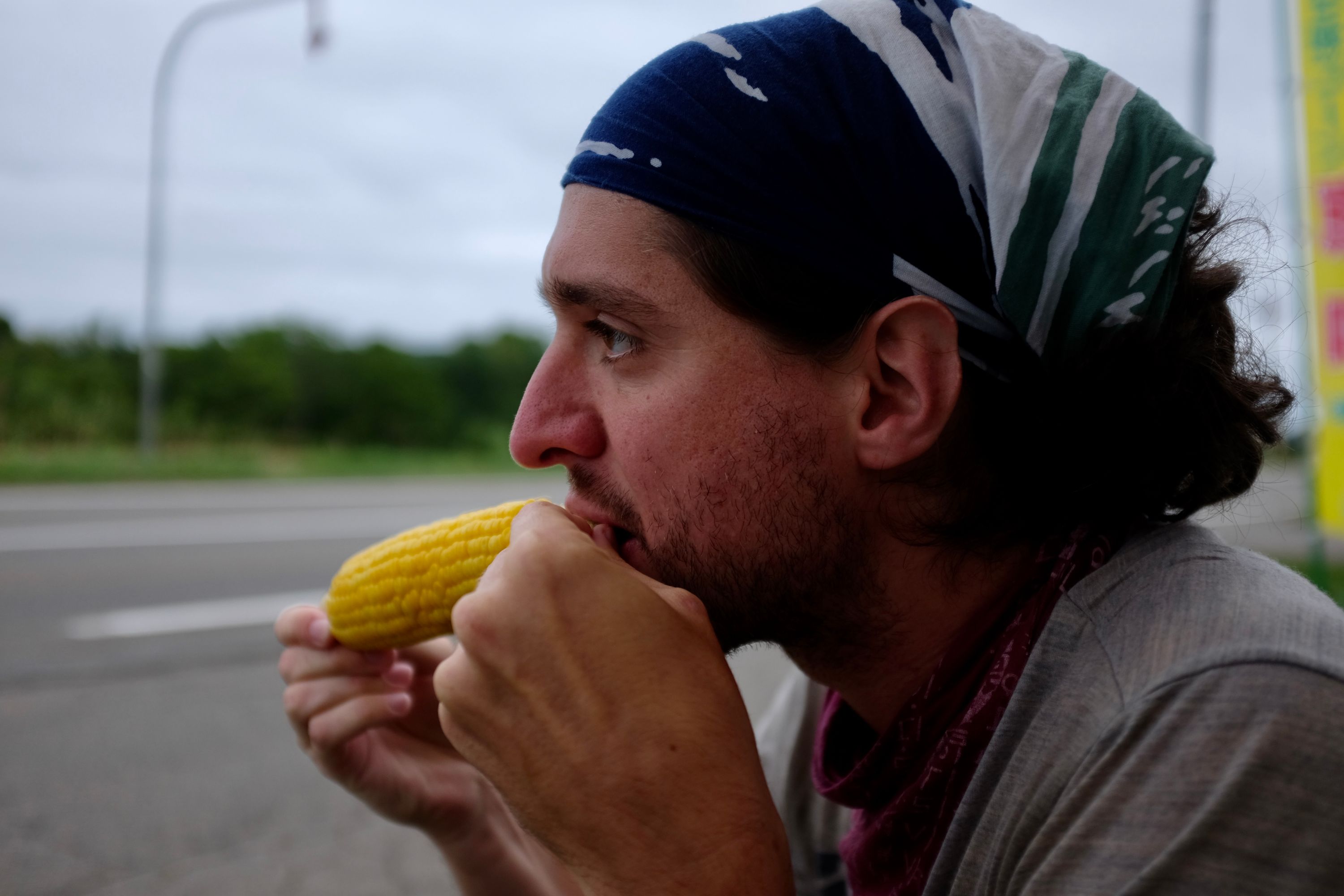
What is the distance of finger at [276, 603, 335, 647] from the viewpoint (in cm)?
194

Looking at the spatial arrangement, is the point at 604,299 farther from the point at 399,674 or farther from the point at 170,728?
the point at 170,728

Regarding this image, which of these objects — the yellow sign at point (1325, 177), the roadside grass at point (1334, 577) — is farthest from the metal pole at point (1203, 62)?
the roadside grass at point (1334, 577)

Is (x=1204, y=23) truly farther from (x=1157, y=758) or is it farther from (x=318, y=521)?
(x=318, y=521)

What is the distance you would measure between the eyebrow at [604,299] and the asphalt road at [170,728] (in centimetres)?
108

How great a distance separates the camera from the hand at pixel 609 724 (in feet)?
3.78

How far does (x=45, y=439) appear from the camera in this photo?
720 inches

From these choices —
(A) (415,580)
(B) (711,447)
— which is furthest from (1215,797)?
(A) (415,580)

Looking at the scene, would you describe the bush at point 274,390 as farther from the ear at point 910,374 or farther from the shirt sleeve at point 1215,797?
the shirt sleeve at point 1215,797

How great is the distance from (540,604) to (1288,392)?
4.15 feet

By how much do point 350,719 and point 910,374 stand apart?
1.18m

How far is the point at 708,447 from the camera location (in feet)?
Answer: 4.76

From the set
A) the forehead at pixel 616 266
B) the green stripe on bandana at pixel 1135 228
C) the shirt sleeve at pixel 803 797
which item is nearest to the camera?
the green stripe on bandana at pixel 1135 228

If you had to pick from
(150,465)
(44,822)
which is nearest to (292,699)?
(44,822)

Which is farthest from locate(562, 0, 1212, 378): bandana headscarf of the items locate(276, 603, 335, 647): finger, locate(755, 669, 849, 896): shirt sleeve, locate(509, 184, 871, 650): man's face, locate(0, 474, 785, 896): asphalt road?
Result: locate(0, 474, 785, 896): asphalt road
